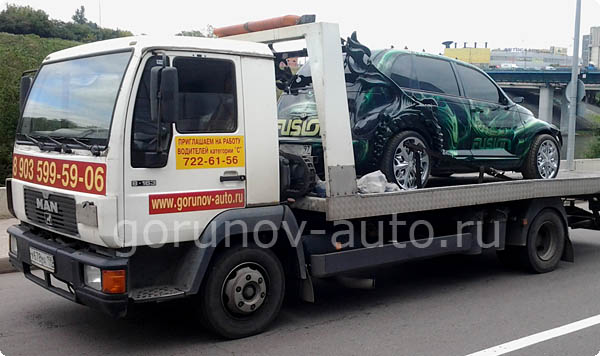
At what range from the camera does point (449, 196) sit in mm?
6328

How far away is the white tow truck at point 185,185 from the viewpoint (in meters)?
4.43

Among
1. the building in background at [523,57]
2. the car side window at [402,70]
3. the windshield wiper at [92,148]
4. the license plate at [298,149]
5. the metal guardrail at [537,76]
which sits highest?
the building in background at [523,57]

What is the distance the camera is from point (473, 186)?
6.60m

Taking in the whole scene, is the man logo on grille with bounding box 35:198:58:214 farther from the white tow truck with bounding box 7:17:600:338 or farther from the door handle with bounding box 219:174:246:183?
the door handle with bounding box 219:174:246:183

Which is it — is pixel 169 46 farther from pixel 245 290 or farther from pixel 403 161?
pixel 403 161

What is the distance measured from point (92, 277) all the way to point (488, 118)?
528 centimetres

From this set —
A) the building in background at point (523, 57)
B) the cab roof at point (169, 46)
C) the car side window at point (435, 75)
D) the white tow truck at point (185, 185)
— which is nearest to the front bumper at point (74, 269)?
the white tow truck at point (185, 185)

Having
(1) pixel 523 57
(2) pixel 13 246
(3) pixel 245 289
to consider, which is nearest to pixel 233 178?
(3) pixel 245 289

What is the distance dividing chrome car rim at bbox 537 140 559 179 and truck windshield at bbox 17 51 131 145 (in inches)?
228

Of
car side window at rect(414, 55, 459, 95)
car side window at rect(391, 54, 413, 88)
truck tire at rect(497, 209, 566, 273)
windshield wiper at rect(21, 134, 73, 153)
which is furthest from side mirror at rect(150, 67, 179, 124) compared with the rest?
truck tire at rect(497, 209, 566, 273)

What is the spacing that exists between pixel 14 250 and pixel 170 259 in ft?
5.19

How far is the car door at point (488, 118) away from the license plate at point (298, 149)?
2.57 m

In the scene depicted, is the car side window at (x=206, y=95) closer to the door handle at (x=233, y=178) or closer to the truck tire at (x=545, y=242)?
the door handle at (x=233, y=178)

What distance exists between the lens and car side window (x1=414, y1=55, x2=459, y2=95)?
23.6 ft
